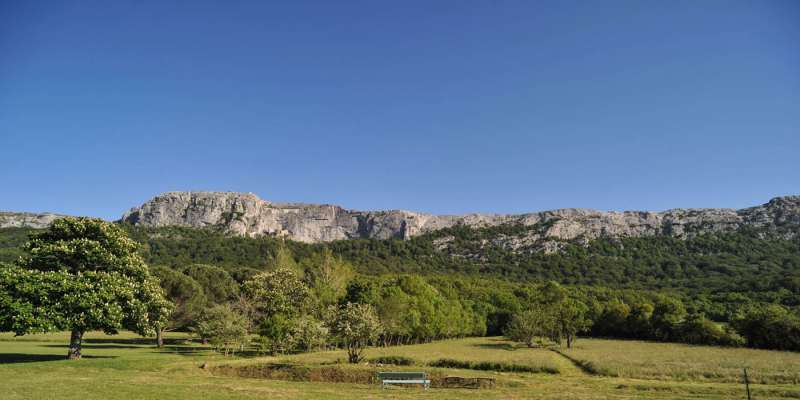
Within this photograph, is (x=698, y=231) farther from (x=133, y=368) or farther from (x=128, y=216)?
(x=128, y=216)

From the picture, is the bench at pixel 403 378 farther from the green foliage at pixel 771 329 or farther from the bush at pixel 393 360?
the green foliage at pixel 771 329

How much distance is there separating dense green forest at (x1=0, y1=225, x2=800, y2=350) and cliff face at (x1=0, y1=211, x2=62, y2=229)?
43600 millimetres

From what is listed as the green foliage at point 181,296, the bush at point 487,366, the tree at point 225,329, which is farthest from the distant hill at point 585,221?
the bush at point 487,366

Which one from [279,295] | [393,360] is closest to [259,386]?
[393,360]

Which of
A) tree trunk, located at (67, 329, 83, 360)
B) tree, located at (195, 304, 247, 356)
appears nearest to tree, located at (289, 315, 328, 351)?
tree, located at (195, 304, 247, 356)

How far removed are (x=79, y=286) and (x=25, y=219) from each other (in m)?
195

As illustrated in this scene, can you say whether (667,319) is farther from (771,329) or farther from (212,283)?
(212,283)

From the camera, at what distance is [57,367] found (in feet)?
85.6

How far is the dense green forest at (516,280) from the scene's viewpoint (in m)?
63.0

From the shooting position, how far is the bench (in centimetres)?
2431

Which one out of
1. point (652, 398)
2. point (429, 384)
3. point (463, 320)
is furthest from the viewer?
point (463, 320)

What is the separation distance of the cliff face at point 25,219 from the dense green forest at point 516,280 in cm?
4360

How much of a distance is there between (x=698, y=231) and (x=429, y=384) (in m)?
178

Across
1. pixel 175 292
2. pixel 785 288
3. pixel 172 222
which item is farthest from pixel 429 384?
pixel 172 222
